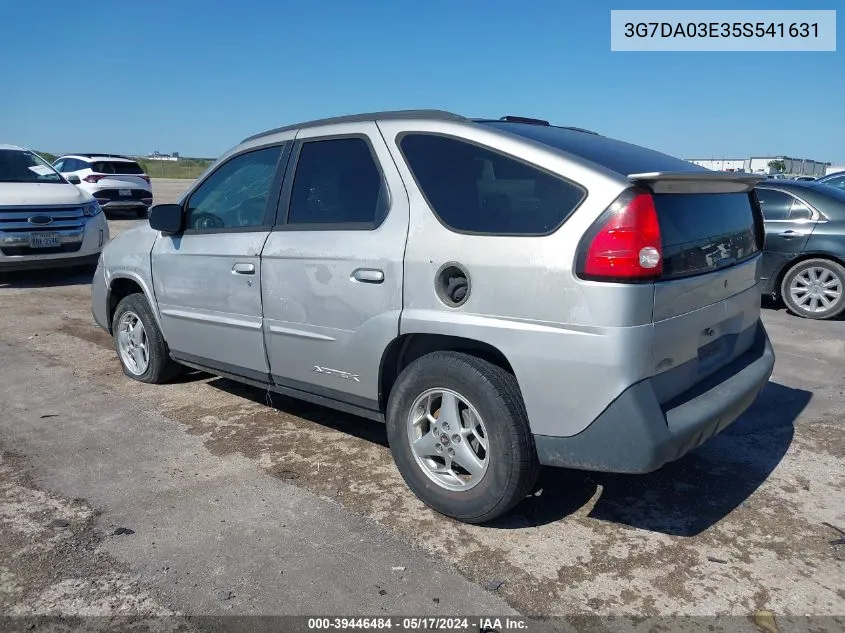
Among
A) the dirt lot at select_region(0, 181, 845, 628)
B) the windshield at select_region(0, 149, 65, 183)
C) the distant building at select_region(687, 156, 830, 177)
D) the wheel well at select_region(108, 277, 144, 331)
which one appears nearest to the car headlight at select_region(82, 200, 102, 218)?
the windshield at select_region(0, 149, 65, 183)

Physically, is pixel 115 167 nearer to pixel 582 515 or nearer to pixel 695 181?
pixel 582 515

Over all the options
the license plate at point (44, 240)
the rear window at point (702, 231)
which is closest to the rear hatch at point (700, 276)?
the rear window at point (702, 231)

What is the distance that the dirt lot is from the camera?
8.85 ft

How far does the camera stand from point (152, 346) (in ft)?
16.6

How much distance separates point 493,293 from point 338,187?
1247mm

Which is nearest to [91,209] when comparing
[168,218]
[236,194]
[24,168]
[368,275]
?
[24,168]

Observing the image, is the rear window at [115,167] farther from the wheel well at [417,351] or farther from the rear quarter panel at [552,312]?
the rear quarter panel at [552,312]

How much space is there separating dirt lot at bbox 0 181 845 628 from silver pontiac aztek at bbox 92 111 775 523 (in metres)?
0.29

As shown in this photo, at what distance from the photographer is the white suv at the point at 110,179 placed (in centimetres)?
1764

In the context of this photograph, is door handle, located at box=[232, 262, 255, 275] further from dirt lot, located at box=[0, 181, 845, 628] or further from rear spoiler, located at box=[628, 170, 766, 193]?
rear spoiler, located at box=[628, 170, 766, 193]

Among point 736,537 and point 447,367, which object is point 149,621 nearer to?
point 447,367

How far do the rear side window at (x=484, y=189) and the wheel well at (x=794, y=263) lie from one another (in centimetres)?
612

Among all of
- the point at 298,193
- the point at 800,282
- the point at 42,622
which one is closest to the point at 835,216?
the point at 800,282

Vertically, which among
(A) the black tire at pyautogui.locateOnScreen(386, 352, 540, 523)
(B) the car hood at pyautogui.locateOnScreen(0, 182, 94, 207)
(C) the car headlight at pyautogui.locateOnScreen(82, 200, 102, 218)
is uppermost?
(B) the car hood at pyautogui.locateOnScreen(0, 182, 94, 207)
